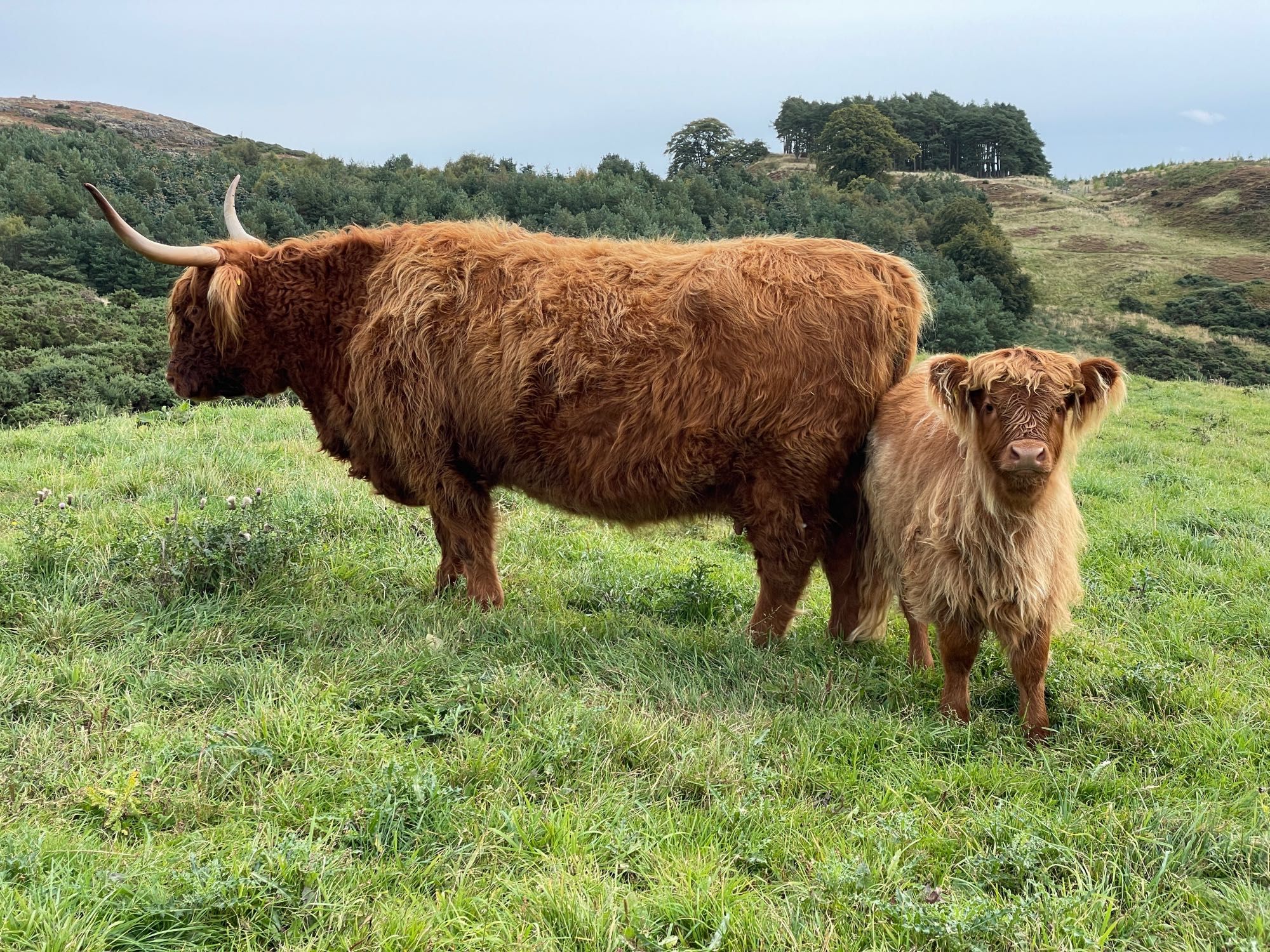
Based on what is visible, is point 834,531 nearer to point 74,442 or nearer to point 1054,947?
point 1054,947

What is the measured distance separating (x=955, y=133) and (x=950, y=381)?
81310 mm

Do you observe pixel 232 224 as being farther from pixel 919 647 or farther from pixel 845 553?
A: pixel 919 647

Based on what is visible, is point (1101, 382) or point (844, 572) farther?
point (844, 572)

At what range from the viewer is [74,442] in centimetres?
762

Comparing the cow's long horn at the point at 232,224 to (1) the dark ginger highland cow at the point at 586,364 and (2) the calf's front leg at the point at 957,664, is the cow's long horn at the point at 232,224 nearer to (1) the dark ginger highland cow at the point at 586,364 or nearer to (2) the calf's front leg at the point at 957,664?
(1) the dark ginger highland cow at the point at 586,364

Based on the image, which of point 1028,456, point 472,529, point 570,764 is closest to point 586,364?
point 472,529

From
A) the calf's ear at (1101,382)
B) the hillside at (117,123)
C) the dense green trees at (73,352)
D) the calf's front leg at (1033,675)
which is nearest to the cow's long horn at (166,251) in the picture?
the calf's ear at (1101,382)

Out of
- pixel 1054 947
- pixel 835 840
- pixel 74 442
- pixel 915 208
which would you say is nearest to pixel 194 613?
pixel 835 840

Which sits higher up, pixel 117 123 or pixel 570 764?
pixel 117 123

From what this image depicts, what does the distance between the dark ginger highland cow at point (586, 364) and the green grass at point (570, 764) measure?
59 centimetres

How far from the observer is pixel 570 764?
2.86 m

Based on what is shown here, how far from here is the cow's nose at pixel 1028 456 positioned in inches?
112

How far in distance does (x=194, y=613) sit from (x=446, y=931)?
2.52 m

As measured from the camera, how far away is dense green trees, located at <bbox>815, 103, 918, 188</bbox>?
56500 millimetres
